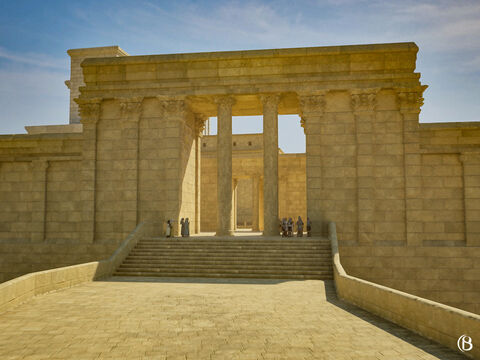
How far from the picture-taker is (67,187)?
101 feet

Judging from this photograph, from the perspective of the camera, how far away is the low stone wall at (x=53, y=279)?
14227mm

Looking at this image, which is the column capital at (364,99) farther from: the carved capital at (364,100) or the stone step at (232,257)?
the stone step at (232,257)

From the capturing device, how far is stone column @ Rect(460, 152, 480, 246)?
2647 centimetres

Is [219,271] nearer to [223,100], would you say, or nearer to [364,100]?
[223,100]

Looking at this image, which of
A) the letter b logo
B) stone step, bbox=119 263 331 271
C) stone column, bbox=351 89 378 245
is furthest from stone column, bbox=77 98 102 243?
the letter b logo

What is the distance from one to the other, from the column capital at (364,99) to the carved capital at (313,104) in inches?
76.4

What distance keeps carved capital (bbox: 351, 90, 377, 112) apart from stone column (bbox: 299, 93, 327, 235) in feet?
6.41

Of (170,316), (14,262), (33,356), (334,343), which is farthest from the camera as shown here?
(14,262)

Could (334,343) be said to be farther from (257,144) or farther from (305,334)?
(257,144)

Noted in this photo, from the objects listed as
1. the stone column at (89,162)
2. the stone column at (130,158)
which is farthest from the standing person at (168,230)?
the stone column at (89,162)

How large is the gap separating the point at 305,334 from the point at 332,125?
19.3 meters

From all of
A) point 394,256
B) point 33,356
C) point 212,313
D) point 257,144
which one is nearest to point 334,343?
point 212,313

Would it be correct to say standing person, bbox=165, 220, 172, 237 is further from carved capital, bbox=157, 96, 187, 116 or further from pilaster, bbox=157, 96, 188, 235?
carved capital, bbox=157, 96, 187, 116

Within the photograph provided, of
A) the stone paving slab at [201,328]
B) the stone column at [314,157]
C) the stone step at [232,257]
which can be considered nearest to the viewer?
the stone paving slab at [201,328]
